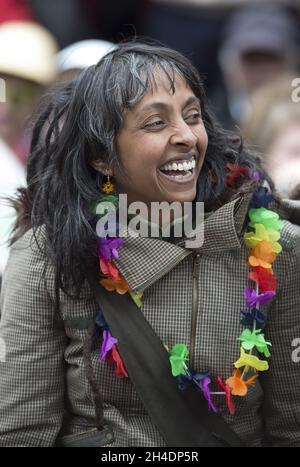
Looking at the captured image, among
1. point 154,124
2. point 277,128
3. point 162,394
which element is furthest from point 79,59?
point 162,394

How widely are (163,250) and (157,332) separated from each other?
0.27 meters

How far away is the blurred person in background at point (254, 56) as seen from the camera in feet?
22.6

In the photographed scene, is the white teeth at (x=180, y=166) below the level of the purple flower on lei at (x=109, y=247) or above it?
above

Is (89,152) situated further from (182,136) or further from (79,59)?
(79,59)

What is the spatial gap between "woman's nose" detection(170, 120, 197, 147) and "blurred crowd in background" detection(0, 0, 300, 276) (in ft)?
6.17

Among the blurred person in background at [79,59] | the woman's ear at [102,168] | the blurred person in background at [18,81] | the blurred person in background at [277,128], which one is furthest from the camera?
the blurred person in background at [18,81]

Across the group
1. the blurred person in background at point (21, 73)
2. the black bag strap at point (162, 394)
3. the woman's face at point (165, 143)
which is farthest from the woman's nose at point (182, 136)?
the blurred person in background at point (21, 73)

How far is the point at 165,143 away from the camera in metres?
3.31

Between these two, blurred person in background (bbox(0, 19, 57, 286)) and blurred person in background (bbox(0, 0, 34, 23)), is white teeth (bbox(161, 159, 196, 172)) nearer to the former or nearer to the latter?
blurred person in background (bbox(0, 19, 57, 286))

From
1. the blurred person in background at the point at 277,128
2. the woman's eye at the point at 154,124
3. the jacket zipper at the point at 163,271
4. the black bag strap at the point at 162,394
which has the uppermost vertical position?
the blurred person in background at the point at 277,128

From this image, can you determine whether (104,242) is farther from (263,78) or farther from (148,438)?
(263,78)

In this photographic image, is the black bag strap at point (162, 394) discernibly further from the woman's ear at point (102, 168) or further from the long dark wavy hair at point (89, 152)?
the woman's ear at point (102, 168)

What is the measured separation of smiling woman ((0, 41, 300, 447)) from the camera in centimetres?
332
